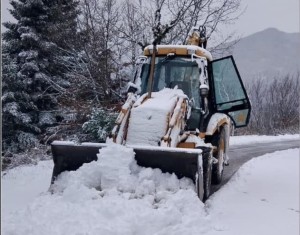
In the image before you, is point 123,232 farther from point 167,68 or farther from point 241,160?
point 241,160

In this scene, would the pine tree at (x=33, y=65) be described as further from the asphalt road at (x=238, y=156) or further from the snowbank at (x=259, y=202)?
the snowbank at (x=259, y=202)

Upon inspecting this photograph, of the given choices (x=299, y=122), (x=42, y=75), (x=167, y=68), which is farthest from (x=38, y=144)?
(x=299, y=122)

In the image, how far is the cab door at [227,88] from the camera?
6.98 meters

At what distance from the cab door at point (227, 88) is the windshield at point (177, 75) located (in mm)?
478

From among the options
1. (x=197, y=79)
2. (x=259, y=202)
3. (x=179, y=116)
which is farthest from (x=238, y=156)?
(x=179, y=116)

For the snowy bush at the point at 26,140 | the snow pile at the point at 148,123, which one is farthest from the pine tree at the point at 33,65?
the snow pile at the point at 148,123

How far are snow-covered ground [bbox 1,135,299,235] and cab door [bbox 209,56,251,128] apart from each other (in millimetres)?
1431

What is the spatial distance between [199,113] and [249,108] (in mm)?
1080

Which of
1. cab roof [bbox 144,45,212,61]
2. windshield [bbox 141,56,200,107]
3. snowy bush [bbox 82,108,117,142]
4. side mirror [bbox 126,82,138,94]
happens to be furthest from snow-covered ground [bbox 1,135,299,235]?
snowy bush [bbox 82,108,117,142]

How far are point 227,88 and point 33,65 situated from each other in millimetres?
7529

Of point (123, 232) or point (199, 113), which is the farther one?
point (199, 113)

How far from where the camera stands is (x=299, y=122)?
2089 centimetres

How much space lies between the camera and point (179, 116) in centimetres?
582

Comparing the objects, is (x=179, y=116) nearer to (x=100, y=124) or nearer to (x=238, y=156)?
(x=100, y=124)
